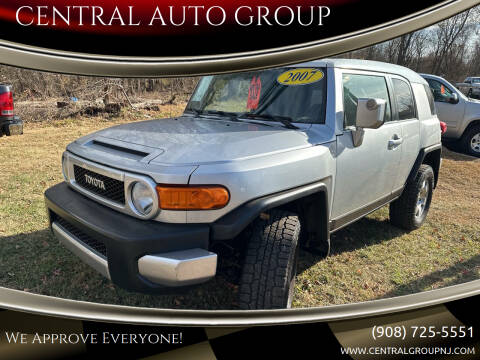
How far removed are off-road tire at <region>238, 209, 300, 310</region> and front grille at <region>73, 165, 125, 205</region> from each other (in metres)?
0.88

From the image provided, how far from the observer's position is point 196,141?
2.41m

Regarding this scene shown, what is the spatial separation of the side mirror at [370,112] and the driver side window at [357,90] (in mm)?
259

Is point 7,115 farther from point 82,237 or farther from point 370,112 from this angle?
point 370,112

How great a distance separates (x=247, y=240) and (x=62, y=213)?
1303 millimetres

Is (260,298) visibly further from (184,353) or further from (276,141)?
(276,141)

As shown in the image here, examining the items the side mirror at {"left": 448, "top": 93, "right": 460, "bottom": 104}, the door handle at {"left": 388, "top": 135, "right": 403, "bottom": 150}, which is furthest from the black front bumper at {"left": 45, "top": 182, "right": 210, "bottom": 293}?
the side mirror at {"left": 448, "top": 93, "right": 460, "bottom": 104}

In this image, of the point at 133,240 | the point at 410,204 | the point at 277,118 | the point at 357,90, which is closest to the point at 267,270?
the point at 133,240

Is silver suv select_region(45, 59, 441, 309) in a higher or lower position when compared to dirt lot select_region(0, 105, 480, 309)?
higher

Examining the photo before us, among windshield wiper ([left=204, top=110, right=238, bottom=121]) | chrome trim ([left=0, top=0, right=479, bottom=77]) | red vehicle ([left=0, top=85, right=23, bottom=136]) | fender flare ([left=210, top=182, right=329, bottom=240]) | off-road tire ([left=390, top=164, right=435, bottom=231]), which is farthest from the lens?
red vehicle ([left=0, top=85, right=23, bottom=136])

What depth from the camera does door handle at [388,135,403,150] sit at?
3420mm

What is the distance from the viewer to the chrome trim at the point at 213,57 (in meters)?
2.52

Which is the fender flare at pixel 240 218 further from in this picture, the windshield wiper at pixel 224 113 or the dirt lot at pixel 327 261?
the windshield wiper at pixel 224 113

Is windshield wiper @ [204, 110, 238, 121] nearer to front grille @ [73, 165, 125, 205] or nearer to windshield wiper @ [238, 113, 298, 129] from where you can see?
windshield wiper @ [238, 113, 298, 129]

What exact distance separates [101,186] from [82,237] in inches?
14.7
